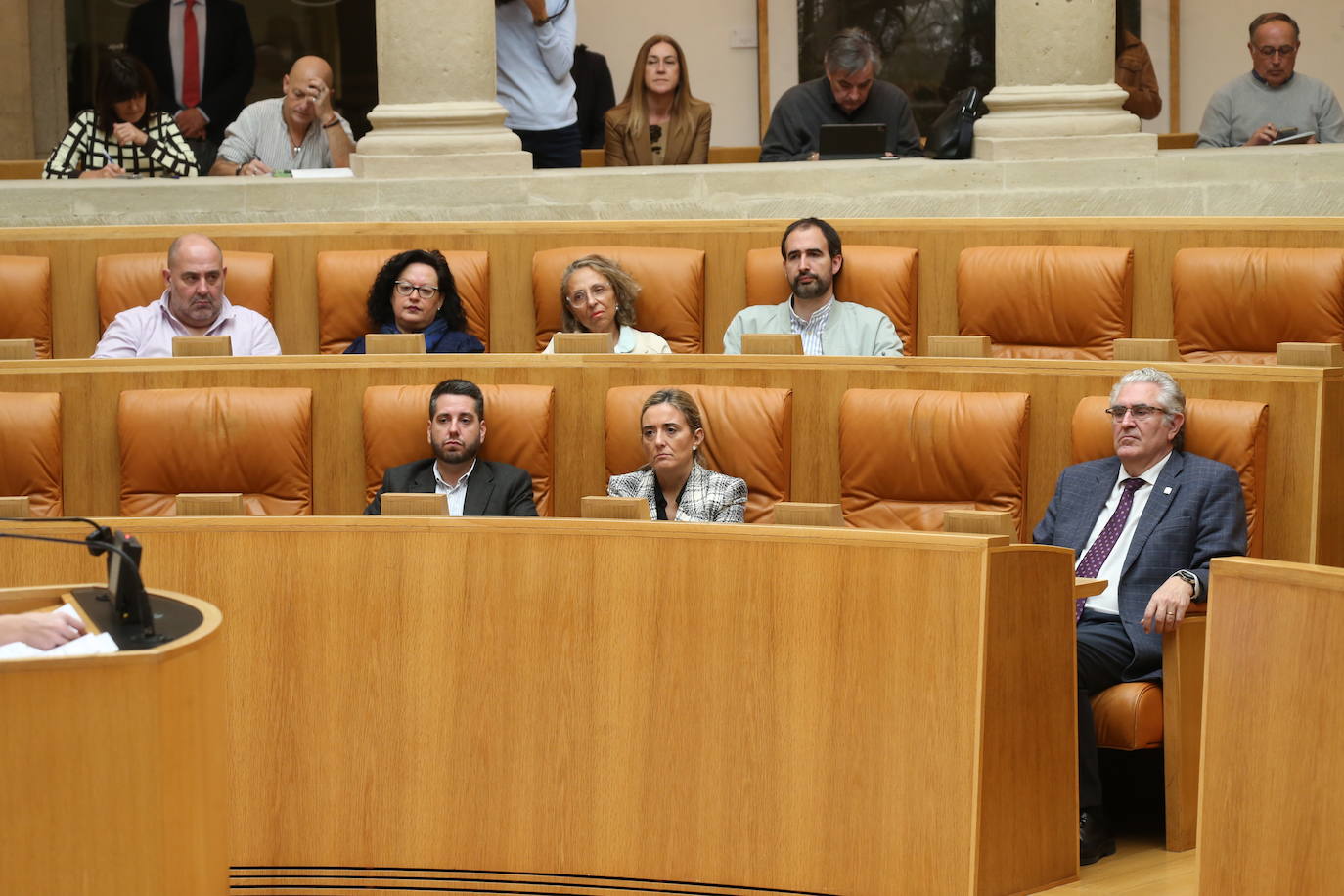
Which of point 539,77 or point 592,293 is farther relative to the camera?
point 539,77

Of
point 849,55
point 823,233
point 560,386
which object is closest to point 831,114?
point 849,55

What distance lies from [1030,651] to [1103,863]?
1.70ft

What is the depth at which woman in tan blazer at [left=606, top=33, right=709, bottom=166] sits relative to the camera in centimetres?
555

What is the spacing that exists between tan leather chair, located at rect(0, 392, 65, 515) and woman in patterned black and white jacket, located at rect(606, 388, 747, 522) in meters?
1.24

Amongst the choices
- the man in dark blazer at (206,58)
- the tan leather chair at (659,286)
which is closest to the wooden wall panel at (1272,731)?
the tan leather chair at (659,286)

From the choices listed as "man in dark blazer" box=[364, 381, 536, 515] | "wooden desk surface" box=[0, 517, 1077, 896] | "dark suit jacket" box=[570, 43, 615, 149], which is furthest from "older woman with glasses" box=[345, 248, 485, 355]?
"dark suit jacket" box=[570, 43, 615, 149]

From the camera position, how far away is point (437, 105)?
5.21 metres

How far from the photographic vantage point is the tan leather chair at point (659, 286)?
15.4 ft

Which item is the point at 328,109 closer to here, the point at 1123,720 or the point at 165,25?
the point at 165,25

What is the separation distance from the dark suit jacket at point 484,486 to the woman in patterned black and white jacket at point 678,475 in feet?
0.67

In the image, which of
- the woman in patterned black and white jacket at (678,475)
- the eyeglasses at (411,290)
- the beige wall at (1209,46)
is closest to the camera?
the woman in patterned black and white jacket at (678,475)

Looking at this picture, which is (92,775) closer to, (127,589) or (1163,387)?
(127,589)

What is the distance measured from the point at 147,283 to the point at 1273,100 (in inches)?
132

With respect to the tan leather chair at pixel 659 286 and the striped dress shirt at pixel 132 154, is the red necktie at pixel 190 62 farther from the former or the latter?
the tan leather chair at pixel 659 286
